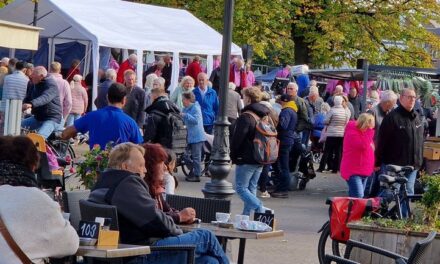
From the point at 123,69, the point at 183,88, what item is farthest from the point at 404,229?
the point at 123,69

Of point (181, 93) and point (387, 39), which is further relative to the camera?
point (387, 39)

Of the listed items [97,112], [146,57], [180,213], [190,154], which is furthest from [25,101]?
[146,57]

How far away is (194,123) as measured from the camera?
18812 millimetres

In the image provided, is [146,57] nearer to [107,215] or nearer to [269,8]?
[269,8]

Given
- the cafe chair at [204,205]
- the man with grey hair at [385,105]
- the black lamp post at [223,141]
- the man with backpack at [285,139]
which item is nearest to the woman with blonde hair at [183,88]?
the man with backpack at [285,139]

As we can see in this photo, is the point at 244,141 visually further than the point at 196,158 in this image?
No

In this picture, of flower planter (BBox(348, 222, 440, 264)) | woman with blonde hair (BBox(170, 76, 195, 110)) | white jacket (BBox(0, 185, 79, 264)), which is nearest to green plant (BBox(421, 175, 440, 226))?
flower planter (BBox(348, 222, 440, 264))

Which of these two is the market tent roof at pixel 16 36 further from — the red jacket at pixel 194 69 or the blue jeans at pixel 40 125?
the red jacket at pixel 194 69

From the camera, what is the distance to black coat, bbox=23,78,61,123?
17.2 meters

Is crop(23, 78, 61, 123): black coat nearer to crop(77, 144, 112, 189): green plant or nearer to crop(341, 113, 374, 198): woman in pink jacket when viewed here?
crop(341, 113, 374, 198): woman in pink jacket

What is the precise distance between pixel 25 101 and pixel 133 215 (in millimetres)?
10895

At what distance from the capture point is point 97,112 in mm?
12234

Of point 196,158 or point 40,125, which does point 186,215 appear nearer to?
point 40,125

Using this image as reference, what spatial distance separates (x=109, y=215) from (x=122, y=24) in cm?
1980
